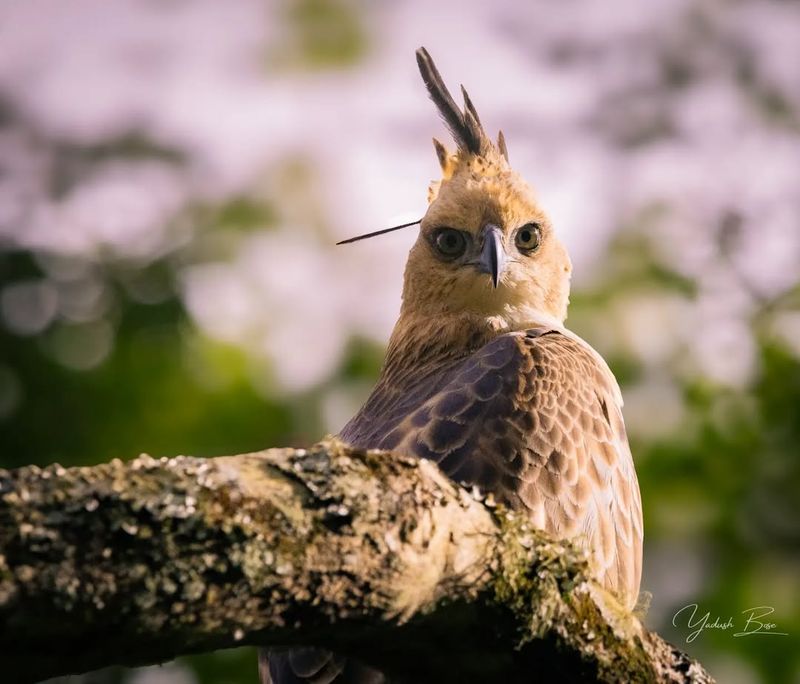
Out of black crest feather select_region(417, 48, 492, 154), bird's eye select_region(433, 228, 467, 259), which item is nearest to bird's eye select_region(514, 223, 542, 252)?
bird's eye select_region(433, 228, 467, 259)

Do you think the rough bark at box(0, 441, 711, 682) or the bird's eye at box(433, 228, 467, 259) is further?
the bird's eye at box(433, 228, 467, 259)

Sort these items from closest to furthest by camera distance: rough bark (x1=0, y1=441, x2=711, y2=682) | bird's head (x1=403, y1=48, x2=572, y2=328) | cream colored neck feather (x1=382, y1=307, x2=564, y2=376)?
1. rough bark (x1=0, y1=441, x2=711, y2=682)
2. cream colored neck feather (x1=382, y1=307, x2=564, y2=376)
3. bird's head (x1=403, y1=48, x2=572, y2=328)

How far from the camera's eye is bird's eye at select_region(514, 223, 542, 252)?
616 centimetres

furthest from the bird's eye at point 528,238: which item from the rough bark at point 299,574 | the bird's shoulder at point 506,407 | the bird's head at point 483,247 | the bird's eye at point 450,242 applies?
the rough bark at point 299,574

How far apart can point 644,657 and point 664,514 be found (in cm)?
361

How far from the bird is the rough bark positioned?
1.48ft

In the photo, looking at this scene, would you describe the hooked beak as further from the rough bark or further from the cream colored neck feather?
the rough bark

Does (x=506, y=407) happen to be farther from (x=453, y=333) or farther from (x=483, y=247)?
(x=483, y=247)

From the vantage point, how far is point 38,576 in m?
1.92

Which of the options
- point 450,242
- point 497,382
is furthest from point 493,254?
point 497,382

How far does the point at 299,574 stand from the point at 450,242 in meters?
4.10

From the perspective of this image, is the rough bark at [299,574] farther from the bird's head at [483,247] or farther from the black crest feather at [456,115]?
the black crest feather at [456,115]

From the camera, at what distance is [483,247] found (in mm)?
6027

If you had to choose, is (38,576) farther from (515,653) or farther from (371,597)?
(515,653)
